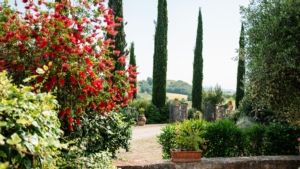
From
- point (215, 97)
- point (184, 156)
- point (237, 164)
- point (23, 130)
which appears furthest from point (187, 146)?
point (215, 97)

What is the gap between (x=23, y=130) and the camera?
2.42 m

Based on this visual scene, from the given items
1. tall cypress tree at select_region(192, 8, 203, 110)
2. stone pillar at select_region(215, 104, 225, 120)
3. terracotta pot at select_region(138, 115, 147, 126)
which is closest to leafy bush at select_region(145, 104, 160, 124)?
terracotta pot at select_region(138, 115, 147, 126)

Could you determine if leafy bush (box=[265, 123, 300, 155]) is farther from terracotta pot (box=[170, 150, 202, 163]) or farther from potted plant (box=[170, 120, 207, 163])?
terracotta pot (box=[170, 150, 202, 163])

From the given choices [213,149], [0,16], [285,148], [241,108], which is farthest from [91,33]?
[241,108]

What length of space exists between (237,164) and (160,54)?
1887 centimetres

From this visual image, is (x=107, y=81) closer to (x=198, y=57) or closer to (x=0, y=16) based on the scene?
(x=0, y=16)

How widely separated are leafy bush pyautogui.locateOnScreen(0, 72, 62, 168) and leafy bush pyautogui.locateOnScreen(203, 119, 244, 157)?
5.28 m

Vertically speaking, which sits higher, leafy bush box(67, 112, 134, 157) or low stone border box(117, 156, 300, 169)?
leafy bush box(67, 112, 134, 157)

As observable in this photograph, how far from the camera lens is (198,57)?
27438 millimetres

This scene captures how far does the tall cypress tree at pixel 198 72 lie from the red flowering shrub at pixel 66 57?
21.4 meters

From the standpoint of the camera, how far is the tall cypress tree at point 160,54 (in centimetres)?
2467

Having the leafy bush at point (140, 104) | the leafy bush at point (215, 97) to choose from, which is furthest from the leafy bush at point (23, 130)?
the leafy bush at point (215, 97)

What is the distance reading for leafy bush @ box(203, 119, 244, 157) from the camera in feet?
24.7

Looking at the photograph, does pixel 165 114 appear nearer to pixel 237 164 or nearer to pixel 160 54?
pixel 160 54
